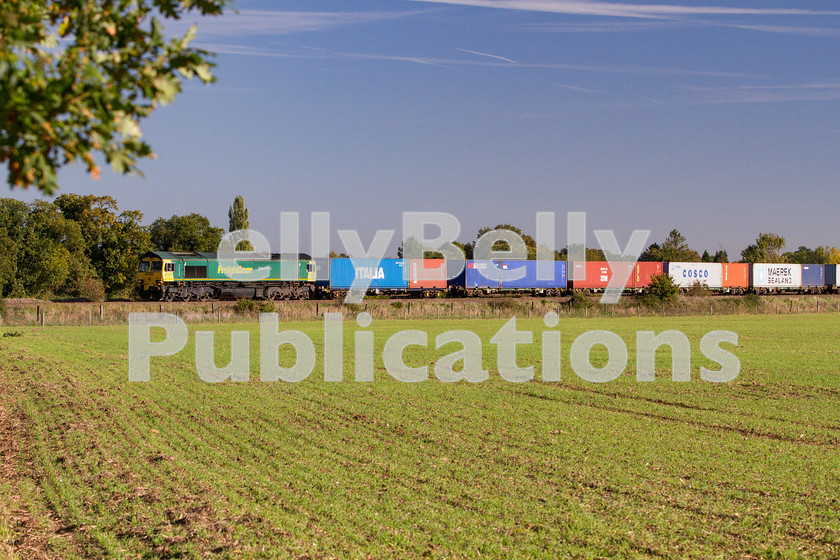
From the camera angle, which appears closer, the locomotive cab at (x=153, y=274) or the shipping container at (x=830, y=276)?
the locomotive cab at (x=153, y=274)

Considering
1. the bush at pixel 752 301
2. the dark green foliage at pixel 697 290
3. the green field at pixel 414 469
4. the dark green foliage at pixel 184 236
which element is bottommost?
the green field at pixel 414 469

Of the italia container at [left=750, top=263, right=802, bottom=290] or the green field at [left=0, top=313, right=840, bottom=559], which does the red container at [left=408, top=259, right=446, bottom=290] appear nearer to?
the italia container at [left=750, top=263, right=802, bottom=290]

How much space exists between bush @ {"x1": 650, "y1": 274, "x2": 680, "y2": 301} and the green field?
43.2m

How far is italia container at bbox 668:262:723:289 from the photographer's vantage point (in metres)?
71.5

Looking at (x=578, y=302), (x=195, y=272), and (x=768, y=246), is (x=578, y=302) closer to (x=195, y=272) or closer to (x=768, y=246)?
(x=195, y=272)

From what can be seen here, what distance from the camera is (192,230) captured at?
278 ft

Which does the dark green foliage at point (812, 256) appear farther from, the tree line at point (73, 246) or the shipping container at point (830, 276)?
the tree line at point (73, 246)

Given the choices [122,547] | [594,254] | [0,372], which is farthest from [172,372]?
[594,254]

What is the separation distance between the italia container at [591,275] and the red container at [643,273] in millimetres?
2916

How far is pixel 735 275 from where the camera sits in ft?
249

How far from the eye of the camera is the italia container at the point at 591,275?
66.9m

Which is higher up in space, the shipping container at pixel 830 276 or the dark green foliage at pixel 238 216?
the dark green foliage at pixel 238 216

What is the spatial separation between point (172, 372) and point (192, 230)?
2598 inches

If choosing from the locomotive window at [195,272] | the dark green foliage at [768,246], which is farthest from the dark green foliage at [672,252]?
the locomotive window at [195,272]
